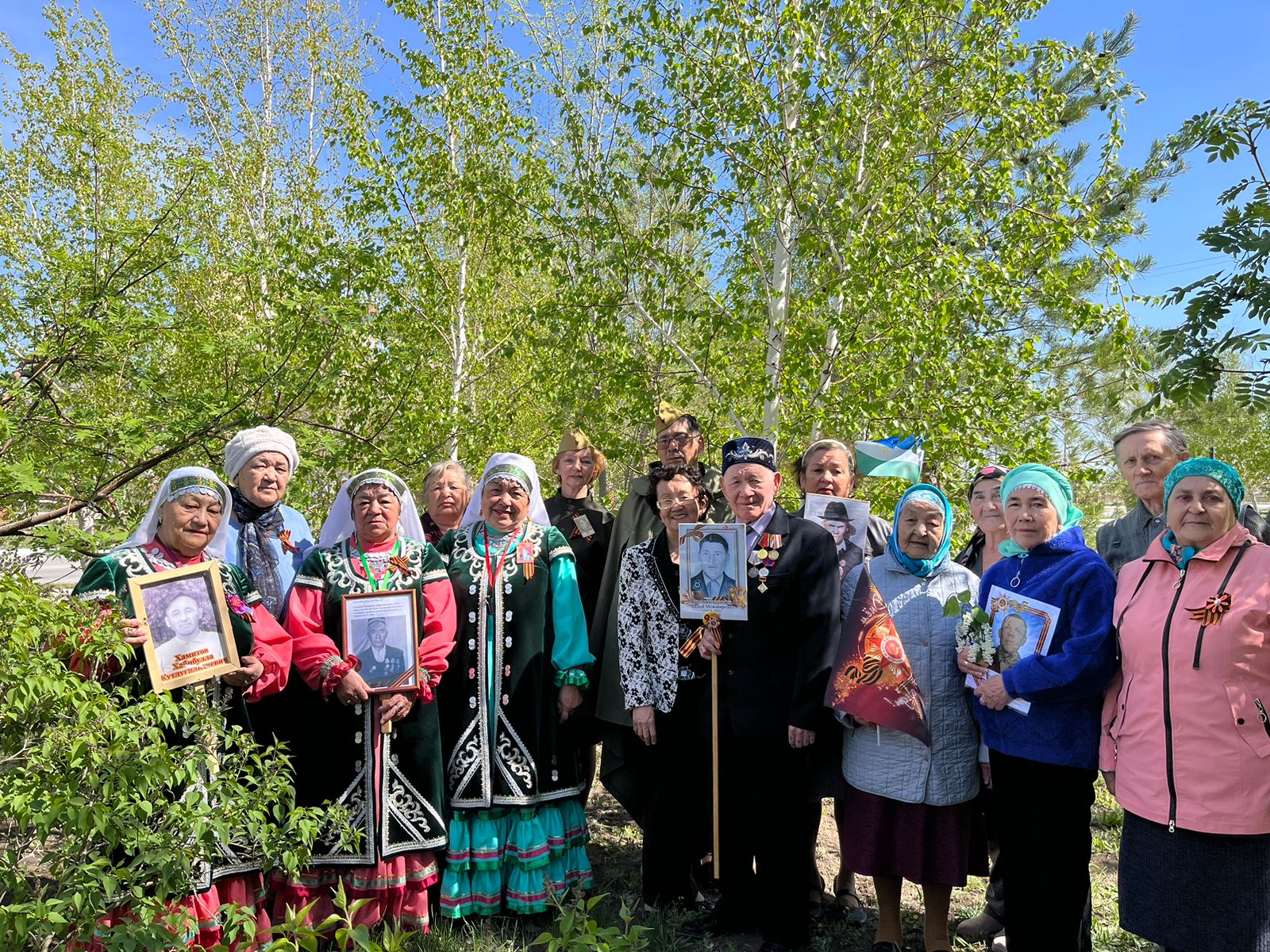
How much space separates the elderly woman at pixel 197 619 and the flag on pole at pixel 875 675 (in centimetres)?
233

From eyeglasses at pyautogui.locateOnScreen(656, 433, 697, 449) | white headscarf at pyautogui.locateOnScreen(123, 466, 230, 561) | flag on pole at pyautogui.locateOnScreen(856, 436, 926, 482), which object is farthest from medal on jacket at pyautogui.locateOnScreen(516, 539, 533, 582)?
flag on pole at pyautogui.locateOnScreen(856, 436, 926, 482)

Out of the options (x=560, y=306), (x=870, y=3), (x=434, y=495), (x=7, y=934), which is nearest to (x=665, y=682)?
(x=434, y=495)

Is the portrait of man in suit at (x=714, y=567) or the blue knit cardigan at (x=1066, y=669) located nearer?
the blue knit cardigan at (x=1066, y=669)

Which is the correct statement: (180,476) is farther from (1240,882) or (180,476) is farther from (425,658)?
(1240,882)

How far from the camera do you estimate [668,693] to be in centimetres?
417

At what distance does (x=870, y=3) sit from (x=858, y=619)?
6.16 meters

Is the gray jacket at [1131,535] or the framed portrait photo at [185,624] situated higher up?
the gray jacket at [1131,535]

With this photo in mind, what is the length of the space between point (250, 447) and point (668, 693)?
91.5 inches

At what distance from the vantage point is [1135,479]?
4141 millimetres

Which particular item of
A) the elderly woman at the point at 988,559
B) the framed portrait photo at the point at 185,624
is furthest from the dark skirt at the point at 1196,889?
the framed portrait photo at the point at 185,624

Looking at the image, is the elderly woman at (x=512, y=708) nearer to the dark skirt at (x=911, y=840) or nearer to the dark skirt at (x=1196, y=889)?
the dark skirt at (x=911, y=840)

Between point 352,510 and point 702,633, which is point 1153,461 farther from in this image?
point 352,510

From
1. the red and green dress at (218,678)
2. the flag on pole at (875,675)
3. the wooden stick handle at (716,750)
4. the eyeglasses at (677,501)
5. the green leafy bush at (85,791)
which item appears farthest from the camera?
the eyeglasses at (677,501)

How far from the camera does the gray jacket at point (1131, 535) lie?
429 centimetres
